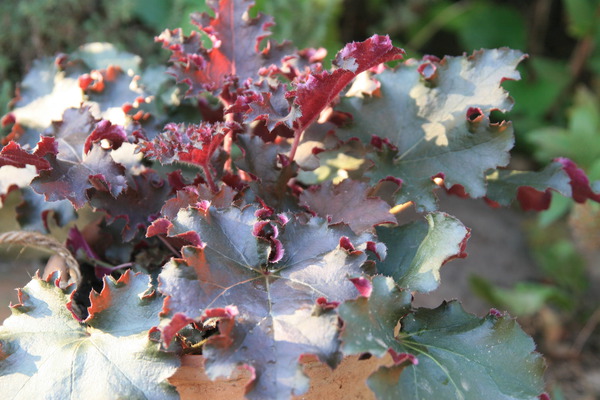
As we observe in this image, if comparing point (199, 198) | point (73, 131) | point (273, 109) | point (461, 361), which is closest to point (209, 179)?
point (199, 198)

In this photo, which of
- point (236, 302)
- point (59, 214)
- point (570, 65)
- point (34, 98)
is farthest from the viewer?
point (570, 65)

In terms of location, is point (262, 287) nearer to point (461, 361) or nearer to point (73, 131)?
point (461, 361)

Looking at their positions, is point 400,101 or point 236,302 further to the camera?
point 400,101

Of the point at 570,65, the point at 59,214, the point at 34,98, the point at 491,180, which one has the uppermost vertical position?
the point at 34,98

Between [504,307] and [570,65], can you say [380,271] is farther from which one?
[570,65]

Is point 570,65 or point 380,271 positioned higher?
point 380,271

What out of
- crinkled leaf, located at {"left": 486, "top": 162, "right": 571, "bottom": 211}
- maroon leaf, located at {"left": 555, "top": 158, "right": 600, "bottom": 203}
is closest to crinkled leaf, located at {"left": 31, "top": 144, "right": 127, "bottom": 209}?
crinkled leaf, located at {"left": 486, "top": 162, "right": 571, "bottom": 211}

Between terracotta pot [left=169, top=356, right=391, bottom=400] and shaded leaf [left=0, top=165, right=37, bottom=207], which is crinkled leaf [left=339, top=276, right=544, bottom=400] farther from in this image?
shaded leaf [left=0, top=165, right=37, bottom=207]

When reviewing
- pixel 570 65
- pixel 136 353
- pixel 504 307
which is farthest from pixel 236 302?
pixel 570 65
